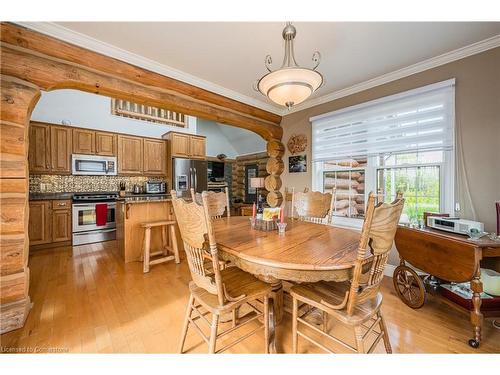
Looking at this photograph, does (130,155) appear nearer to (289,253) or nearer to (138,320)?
Answer: (138,320)

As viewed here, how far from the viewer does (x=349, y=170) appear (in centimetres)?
314

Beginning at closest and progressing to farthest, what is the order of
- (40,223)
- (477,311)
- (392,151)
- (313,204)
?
1. (477,311)
2. (313,204)
3. (392,151)
4. (40,223)

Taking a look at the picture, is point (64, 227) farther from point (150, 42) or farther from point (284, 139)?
point (284, 139)

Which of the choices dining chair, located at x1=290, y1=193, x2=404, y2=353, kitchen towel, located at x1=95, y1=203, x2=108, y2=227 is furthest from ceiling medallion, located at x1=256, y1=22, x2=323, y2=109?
kitchen towel, located at x1=95, y1=203, x2=108, y2=227

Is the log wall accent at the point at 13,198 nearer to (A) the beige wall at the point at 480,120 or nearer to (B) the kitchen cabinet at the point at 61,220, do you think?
(B) the kitchen cabinet at the point at 61,220

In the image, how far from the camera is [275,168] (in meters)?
3.94

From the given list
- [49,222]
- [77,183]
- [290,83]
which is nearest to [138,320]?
[290,83]

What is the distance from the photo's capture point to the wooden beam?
1.69m

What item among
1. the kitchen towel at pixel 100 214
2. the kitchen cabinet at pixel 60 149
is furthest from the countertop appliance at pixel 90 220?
the kitchen cabinet at pixel 60 149

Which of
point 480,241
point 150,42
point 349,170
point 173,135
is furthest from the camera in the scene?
point 173,135

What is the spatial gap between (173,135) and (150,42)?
9.77 ft

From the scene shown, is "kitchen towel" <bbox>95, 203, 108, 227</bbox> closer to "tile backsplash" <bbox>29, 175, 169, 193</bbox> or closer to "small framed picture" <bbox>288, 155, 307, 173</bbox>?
A: "tile backsplash" <bbox>29, 175, 169, 193</bbox>

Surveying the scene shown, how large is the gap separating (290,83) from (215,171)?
19.2 feet
